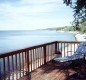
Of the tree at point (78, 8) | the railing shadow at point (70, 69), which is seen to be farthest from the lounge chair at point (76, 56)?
the tree at point (78, 8)

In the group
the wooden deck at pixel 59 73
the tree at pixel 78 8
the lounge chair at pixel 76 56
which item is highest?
the tree at pixel 78 8

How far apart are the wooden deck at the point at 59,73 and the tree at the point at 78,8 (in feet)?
5.24

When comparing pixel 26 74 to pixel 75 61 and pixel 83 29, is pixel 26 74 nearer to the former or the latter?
pixel 75 61

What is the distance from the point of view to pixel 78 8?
237 inches

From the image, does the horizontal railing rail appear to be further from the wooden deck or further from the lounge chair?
the lounge chair

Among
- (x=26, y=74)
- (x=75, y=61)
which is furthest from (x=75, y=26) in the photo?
(x=26, y=74)

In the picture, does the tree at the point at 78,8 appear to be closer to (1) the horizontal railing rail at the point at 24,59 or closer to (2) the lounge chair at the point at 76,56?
(2) the lounge chair at the point at 76,56

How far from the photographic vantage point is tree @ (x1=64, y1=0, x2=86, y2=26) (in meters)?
5.86

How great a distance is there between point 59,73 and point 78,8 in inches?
87.9

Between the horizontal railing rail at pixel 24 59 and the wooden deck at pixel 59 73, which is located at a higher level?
the horizontal railing rail at pixel 24 59

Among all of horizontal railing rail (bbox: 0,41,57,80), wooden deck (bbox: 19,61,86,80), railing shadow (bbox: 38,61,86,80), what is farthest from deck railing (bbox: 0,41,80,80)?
railing shadow (bbox: 38,61,86,80)

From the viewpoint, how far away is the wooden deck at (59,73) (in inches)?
189

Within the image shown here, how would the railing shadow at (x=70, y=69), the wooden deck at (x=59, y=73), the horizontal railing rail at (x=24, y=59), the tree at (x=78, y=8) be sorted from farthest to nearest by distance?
the tree at (x=78, y=8) < the railing shadow at (x=70, y=69) < the wooden deck at (x=59, y=73) < the horizontal railing rail at (x=24, y=59)

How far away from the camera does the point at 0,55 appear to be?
399 cm
